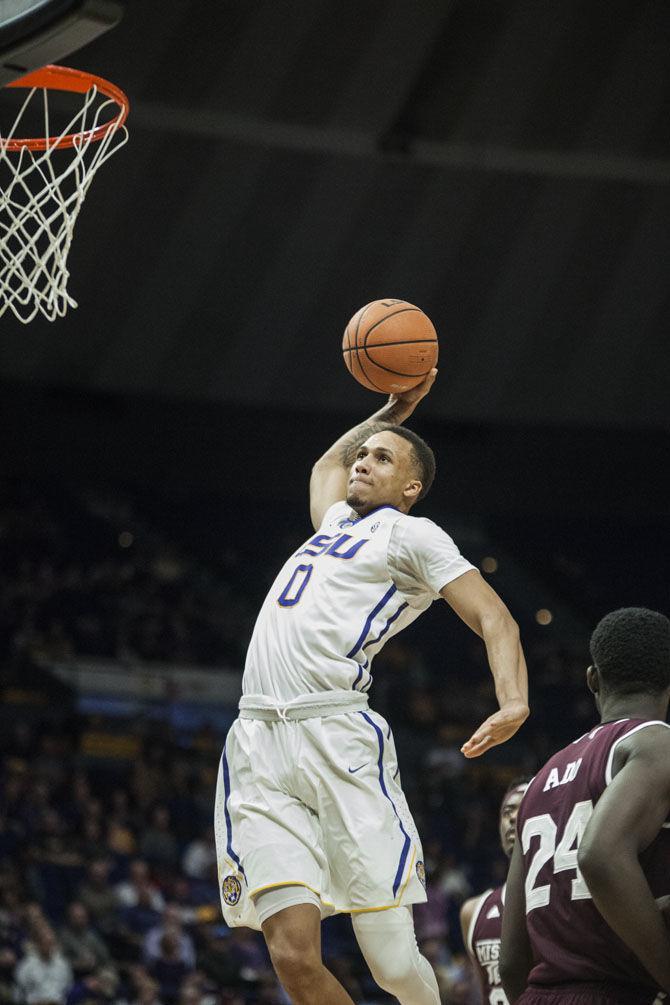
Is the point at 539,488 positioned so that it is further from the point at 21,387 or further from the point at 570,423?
the point at 21,387

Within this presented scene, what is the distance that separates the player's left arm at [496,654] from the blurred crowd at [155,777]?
7.28 m

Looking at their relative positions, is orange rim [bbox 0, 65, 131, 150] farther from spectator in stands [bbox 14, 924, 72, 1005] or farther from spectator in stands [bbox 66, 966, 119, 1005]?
spectator in stands [bbox 14, 924, 72, 1005]

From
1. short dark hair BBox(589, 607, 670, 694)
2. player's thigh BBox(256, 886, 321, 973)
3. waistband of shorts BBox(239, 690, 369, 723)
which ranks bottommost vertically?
player's thigh BBox(256, 886, 321, 973)

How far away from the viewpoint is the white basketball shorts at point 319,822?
4379mm

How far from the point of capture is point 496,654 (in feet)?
13.9

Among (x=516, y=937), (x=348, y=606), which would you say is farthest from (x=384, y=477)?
(x=516, y=937)

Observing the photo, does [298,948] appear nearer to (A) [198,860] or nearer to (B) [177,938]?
(B) [177,938]

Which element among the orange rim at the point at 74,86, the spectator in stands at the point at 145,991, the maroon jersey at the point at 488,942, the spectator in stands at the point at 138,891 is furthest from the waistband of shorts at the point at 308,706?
the spectator in stands at the point at 138,891

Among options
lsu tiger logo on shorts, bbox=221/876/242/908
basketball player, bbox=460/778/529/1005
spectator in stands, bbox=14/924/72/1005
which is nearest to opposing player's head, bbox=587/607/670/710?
lsu tiger logo on shorts, bbox=221/876/242/908

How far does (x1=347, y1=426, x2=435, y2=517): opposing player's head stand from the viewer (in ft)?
16.2

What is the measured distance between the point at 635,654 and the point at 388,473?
160 centimetres

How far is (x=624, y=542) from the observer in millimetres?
24438

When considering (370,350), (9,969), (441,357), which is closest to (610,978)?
(370,350)

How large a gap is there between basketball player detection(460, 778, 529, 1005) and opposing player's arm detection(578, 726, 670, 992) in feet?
9.49
